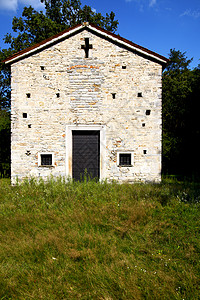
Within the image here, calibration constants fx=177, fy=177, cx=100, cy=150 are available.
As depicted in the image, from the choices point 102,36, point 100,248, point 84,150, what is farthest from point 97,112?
point 100,248

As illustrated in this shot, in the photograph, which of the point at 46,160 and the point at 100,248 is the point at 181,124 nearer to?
the point at 46,160

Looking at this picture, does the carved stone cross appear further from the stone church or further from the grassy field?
the grassy field

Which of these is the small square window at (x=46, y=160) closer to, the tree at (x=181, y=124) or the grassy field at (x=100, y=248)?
the grassy field at (x=100, y=248)

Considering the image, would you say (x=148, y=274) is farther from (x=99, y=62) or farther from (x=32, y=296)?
(x=99, y=62)

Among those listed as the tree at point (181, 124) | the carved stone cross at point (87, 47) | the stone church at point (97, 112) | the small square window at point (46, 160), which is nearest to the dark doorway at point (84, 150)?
the stone church at point (97, 112)

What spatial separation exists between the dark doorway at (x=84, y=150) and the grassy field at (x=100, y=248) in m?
2.78

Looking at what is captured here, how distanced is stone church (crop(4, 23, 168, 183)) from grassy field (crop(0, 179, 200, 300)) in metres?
2.77

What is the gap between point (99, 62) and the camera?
342 inches

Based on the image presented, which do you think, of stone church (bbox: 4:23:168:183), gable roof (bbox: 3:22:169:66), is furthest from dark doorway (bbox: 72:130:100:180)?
gable roof (bbox: 3:22:169:66)

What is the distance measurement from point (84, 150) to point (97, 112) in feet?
6.48

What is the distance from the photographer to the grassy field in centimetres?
278

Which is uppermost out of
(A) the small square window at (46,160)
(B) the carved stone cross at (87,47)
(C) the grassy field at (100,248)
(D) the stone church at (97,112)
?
(B) the carved stone cross at (87,47)

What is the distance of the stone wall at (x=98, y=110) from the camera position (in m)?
8.64

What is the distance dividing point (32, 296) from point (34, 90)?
8.28 metres
